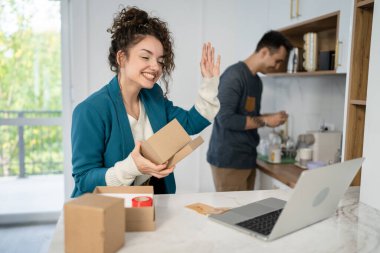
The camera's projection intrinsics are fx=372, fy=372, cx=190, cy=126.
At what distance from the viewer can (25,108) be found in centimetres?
320

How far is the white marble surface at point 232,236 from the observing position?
1.02m

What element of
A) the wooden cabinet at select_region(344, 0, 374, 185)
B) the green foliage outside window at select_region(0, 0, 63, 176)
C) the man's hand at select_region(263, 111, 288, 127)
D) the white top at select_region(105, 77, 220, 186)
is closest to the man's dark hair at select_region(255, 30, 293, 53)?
the man's hand at select_region(263, 111, 288, 127)

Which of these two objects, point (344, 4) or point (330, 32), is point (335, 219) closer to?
point (344, 4)

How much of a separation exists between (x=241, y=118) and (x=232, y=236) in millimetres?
1429

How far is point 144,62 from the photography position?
1503 millimetres

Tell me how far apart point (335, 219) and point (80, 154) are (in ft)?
3.03

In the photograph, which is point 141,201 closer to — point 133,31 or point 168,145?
point 168,145

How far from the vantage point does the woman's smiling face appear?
1503 mm

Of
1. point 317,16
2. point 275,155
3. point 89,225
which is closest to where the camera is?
point 89,225

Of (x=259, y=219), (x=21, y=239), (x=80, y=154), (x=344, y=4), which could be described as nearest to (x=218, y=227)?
(x=259, y=219)

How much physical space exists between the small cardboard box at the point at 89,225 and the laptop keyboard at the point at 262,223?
1.38 ft

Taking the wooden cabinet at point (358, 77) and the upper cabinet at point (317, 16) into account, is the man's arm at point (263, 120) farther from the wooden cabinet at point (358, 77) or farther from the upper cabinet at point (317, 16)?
the wooden cabinet at point (358, 77)

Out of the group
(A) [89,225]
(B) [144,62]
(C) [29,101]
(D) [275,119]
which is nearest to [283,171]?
(D) [275,119]

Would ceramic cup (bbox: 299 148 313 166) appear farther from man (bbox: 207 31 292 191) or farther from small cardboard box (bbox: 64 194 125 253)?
small cardboard box (bbox: 64 194 125 253)
